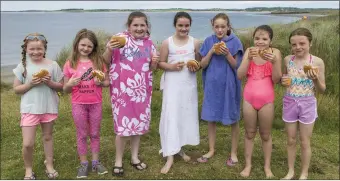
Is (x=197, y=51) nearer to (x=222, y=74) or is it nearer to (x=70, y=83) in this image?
(x=222, y=74)

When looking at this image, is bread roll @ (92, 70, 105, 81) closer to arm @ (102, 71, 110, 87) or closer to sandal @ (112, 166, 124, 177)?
arm @ (102, 71, 110, 87)

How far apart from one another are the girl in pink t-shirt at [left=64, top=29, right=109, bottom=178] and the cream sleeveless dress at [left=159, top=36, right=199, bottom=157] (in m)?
0.84

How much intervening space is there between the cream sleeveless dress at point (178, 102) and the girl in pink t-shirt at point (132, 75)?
266 mm

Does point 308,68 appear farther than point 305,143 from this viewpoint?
No

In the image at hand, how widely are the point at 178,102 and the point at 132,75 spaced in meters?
0.72

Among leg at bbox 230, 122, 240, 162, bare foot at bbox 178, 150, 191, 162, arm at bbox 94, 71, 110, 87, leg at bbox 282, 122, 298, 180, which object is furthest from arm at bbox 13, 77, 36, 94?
leg at bbox 282, 122, 298, 180

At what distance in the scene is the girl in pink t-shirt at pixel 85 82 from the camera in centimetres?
434

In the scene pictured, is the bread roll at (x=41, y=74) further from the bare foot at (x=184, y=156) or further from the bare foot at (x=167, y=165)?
the bare foot at (x=184, y=156)

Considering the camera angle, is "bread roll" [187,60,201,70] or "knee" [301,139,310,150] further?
"bread roll" [187,60,201,70]

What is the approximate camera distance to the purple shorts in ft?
13.9

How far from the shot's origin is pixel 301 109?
4.26 m

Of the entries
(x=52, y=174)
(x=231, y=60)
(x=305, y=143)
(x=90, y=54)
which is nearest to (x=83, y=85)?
(x=90, y=54)

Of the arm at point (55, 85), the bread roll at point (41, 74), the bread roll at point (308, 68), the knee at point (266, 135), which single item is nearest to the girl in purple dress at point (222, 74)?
the knee at point (266, 135)

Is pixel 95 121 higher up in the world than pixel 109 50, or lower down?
lower down
